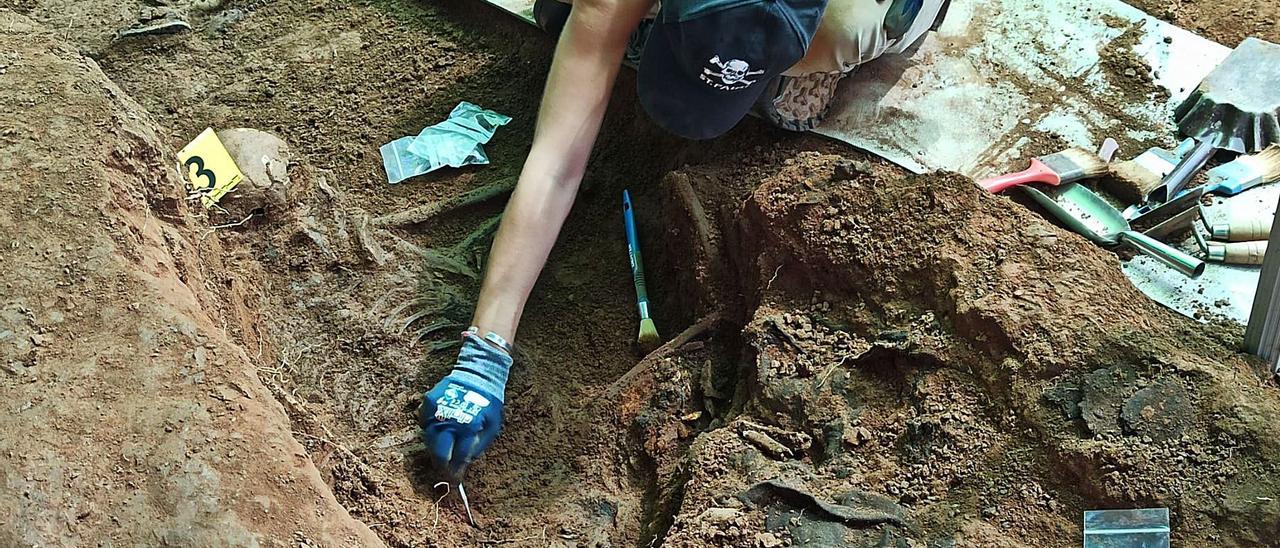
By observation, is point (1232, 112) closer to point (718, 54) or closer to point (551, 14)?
point (718, 54)

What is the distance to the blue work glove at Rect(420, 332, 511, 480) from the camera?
5.95 feet

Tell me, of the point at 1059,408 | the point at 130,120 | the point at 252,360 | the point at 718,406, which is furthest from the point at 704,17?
the point at 130,120

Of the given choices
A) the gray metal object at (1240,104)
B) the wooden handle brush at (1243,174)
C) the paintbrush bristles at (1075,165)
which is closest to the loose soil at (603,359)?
the paintbrush bristles at (1075,165)

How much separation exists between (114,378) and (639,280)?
1.08m

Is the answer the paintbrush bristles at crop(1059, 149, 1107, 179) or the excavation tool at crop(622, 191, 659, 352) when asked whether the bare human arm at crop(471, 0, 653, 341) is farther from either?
the paintbrush bristles at crop(1059, 149, 1107, 179)

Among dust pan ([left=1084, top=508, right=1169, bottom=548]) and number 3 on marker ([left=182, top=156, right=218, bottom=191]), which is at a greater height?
number 3 on marker ([left=182, top=156, right=218, bottom=191])

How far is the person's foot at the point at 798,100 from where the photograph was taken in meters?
2.12

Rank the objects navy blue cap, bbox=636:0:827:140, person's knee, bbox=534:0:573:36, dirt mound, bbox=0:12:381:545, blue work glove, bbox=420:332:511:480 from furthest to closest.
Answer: person's knee, bbox=534:0:573:36, blue work glove, bbox=420:332:511:480, navy blue cap, bbox=636:0:827:140, dirt mound, bbox=0:12:381:545

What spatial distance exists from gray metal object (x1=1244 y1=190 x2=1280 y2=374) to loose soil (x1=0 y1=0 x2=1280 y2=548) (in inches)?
1.5

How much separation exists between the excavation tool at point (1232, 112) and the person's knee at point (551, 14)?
1.43m

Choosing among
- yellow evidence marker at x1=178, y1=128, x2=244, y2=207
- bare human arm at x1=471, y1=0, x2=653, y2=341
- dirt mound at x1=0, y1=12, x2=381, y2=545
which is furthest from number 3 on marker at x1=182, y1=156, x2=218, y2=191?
bare human arm at x1=471, y1=0, x2=653, y2=341

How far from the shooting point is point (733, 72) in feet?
5.86

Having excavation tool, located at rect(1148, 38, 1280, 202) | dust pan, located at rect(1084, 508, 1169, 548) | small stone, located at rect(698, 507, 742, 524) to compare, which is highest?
excavation tool, located at rect(1148, 38, 1280, 202)

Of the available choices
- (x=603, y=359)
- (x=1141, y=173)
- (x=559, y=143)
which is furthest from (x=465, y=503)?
(x=1141, y=173)
